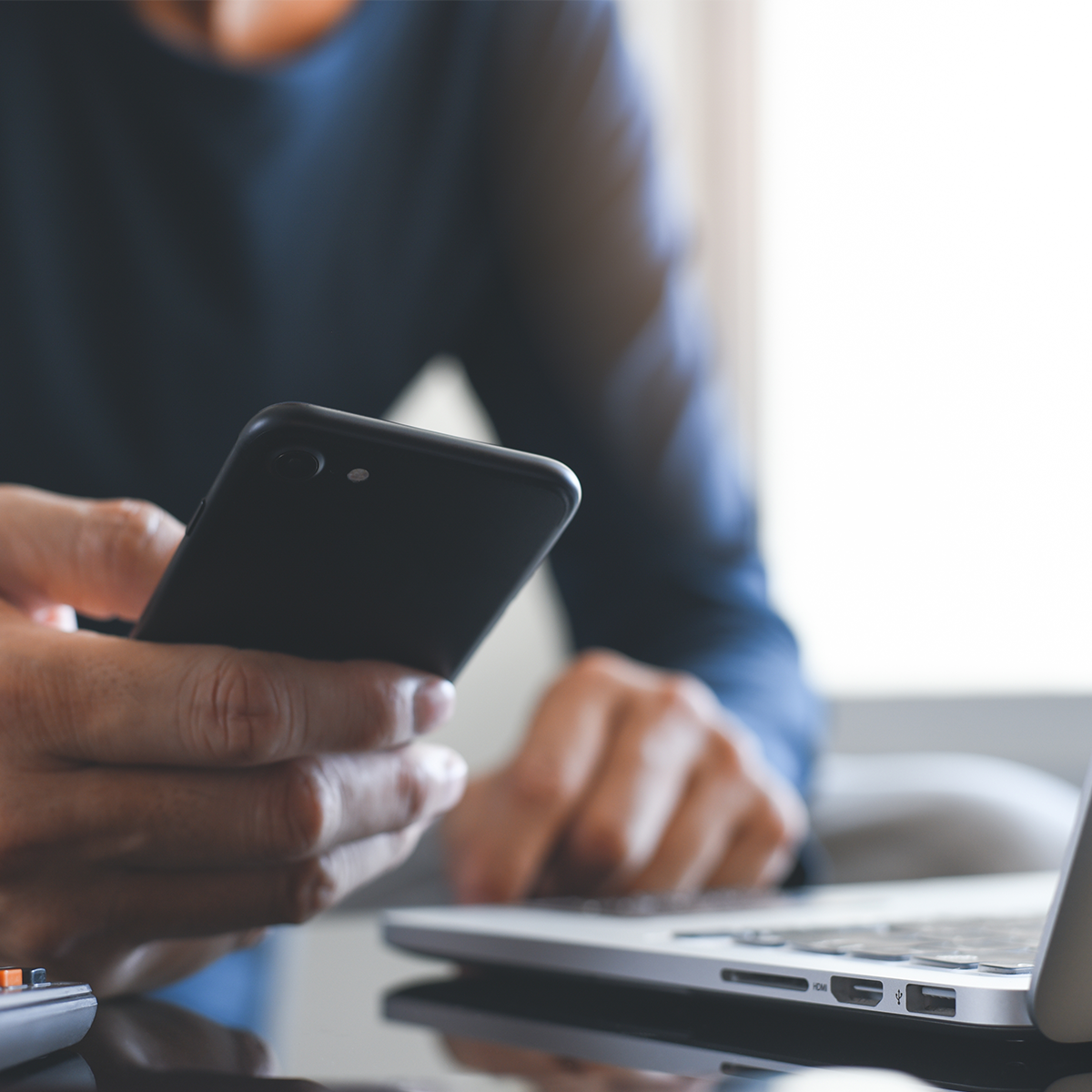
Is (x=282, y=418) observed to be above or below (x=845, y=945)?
above

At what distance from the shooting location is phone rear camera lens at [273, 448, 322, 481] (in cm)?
23

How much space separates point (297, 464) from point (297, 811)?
10cm

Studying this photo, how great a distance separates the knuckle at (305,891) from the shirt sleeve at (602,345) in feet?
1.79

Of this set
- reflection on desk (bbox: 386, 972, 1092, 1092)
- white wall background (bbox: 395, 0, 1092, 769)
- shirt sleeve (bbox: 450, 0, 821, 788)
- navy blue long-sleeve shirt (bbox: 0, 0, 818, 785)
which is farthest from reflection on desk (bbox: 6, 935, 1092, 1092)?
white wall background (bbox: 395, 0, 1092, 769)

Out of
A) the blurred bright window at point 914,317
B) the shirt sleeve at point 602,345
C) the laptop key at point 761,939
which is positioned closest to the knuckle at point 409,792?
the laptop key at point 761,939

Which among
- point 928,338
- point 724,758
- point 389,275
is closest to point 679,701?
point 724,758

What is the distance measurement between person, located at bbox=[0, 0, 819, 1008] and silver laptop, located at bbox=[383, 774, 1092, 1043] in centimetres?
6

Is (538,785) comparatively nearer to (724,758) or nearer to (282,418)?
(724,758)

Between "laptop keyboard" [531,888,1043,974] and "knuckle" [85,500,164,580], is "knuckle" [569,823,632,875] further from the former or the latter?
"knuckle" [85,500,164,580]

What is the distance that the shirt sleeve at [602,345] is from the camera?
88 cm

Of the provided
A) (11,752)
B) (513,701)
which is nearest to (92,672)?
(11,752)

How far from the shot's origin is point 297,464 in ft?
0.76

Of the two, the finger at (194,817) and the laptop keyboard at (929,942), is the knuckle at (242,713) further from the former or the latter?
the laptop keyboard at (929,942)

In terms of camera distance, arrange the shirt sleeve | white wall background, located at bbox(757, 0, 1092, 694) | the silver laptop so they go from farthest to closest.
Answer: white wall background, located at bbox(757, 0, 1092, 694)
the shirt sleeve
the silver laptop
